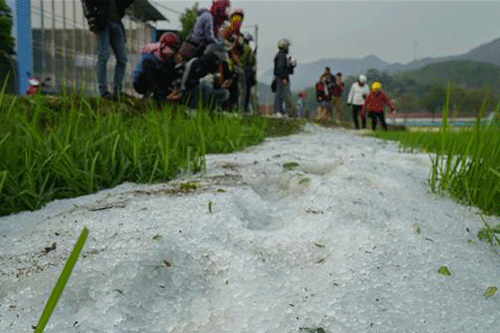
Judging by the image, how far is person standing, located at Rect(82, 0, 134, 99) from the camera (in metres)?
4.44

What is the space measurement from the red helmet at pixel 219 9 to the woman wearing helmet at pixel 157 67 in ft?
2.11

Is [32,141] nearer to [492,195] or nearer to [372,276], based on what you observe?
[372,276]

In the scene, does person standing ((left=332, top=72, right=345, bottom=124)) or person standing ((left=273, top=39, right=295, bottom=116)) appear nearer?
person standing ((left=273, top=39, right=295, bottom=116))

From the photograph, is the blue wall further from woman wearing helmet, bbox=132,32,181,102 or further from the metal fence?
woman wearing helmet, bbox=132,32,181,102

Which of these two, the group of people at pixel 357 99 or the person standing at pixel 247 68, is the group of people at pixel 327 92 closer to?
the group of people at pixel 357 99

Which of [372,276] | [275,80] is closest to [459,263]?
[372,276]

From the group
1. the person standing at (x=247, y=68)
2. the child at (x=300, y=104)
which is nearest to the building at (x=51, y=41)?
the child at (x=300, y=104)

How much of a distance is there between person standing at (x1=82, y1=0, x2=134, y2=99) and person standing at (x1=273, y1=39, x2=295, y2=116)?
4861 millimetres

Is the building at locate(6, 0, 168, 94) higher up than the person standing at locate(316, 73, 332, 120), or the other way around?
the building at locate(6, 0, 168, 94)

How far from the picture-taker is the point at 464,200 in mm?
1666

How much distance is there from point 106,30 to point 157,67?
633 mm

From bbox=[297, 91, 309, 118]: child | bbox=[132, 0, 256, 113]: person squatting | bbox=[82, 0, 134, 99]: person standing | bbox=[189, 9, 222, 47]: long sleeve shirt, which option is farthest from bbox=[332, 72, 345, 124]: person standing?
bbox=[82, 0, 134, 99]: person standing

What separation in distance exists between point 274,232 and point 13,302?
61 cm

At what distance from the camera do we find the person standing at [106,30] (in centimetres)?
444
